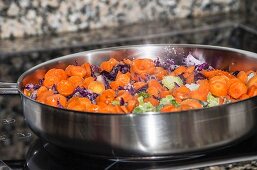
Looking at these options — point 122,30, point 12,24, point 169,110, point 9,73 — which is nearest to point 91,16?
point 122,30

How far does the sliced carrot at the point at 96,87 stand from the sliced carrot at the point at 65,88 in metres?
0.04

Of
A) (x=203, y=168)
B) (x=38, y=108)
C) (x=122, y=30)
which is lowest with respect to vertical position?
(x=203, y=168)

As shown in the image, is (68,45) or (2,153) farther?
(68,45)

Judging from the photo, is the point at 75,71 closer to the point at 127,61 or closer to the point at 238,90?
the point at 127,61

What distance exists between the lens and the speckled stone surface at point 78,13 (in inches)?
85.1

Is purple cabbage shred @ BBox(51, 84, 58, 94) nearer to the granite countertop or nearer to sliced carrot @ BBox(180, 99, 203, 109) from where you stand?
sliced carrot @ BBox(180, 99, 203, 109)

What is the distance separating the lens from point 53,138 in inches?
41.9

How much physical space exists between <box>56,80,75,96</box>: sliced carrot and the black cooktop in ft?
0.36

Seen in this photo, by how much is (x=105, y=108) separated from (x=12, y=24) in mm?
1241

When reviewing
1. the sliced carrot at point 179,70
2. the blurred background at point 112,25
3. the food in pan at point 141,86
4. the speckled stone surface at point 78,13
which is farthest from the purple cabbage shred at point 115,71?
the speckled stone surface at point 78,13

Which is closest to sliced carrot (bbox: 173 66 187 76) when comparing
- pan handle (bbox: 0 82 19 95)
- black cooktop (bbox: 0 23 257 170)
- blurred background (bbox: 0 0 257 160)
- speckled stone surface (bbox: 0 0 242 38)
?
black cooktop (bbox: 0 23 257 170)

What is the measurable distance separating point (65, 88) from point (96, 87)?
0.06m

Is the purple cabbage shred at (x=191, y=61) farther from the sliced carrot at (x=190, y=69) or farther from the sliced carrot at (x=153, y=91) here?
the sliced carrot at (x=153, y=91)

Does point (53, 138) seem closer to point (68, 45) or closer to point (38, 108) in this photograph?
point (38, 108)
